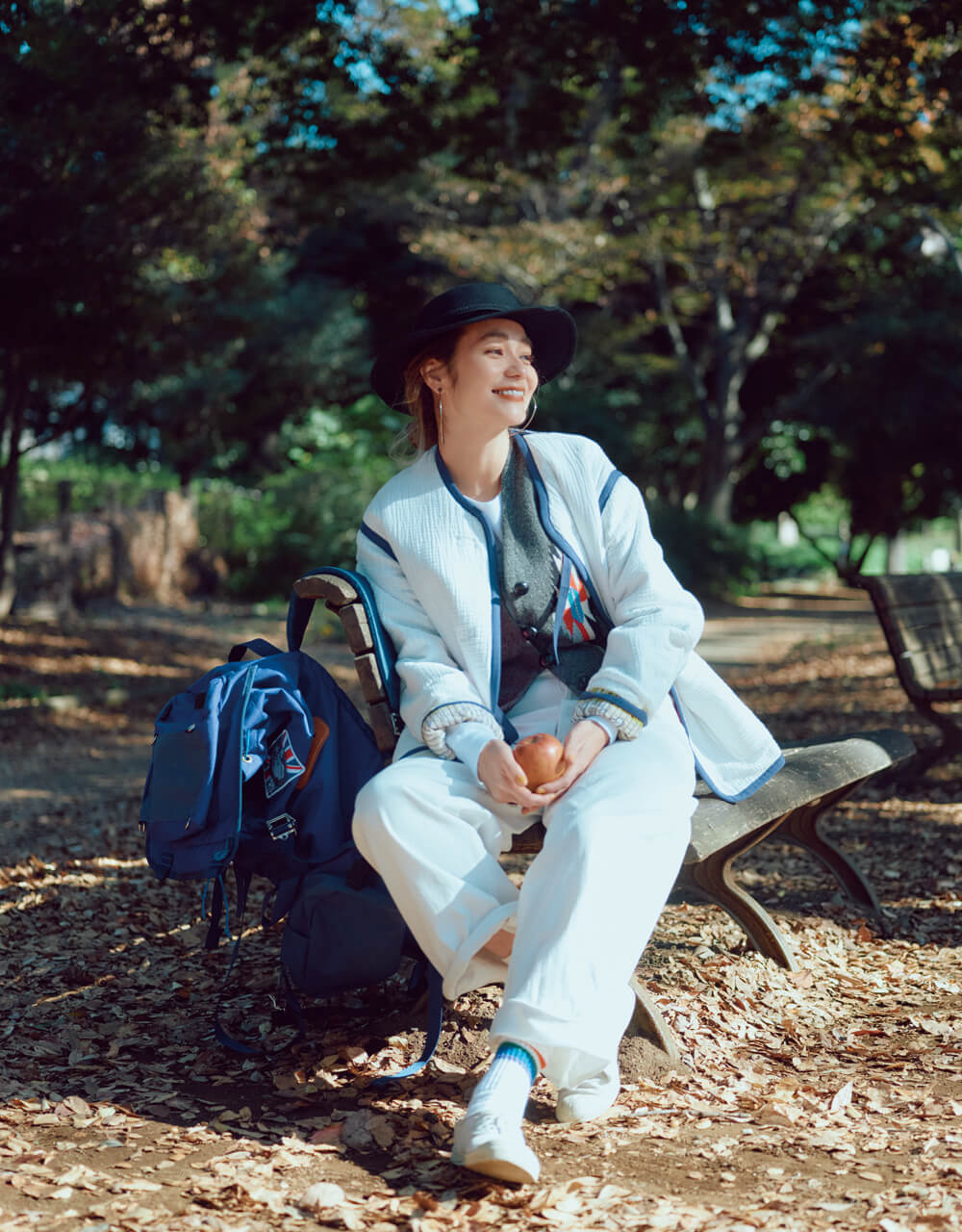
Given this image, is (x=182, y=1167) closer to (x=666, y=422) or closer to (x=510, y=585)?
Answer: (x=510, y=585)

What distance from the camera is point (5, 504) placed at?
12.1m

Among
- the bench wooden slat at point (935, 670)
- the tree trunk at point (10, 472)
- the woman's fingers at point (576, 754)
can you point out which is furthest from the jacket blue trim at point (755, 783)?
the tree trunk at point (10, 472)

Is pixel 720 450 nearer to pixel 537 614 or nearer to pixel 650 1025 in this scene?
pixel 537 614

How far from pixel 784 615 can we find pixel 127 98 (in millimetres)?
13793

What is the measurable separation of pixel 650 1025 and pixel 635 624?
3.15ft

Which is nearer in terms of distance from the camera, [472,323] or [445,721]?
[445,721]

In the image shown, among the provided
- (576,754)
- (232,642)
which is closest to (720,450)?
(232,642)

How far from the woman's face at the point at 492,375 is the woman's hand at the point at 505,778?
0.90m

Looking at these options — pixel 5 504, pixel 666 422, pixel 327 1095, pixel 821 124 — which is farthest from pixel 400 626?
pixel 666 422

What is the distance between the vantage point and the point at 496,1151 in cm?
249

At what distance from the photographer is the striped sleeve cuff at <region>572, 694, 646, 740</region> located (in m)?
3.09

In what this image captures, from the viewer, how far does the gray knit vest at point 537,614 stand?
11.0ft

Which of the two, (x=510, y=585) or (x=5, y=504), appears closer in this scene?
(x=510, y=585)

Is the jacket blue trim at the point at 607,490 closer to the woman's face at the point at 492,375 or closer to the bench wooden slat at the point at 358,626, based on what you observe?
the woman's face at the point at 492,375
